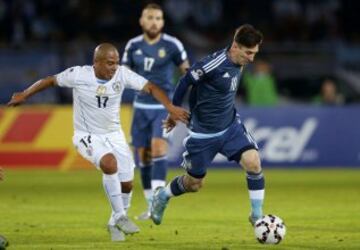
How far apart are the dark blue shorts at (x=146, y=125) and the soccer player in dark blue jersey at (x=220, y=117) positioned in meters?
2.45

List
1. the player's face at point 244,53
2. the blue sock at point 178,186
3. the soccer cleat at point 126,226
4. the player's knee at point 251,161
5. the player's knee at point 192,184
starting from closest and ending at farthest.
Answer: the soccer cleat at point 126,226 < the player's face at point 244,53 < the player's knee at point 251,161 < the player's knee at point 192,184 < the blue sock at point 178,186

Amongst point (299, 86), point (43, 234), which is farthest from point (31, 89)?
point (299, 86)

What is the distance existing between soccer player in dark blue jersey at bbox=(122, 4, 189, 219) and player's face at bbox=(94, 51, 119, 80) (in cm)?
309

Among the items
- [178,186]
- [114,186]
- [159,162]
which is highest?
[114,186]

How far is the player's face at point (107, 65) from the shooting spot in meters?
11.0

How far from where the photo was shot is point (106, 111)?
448 inches

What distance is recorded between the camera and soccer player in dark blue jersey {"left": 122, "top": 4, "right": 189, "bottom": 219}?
557 inches

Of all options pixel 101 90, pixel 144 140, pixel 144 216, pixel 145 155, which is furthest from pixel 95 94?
pixel 145 155

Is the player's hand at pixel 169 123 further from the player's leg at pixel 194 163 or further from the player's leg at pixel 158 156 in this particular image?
the player's leg at pixel 158 156

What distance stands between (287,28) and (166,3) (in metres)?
3.21

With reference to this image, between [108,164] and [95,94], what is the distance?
31.8 inches

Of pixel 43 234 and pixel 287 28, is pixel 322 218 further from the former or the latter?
pixel 287 28

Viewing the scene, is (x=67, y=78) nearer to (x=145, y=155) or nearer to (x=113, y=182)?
(x=113, y=182)

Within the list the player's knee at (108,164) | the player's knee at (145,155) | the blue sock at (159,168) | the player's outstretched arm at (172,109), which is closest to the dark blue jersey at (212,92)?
the player's outstretched arm at (172,109)
